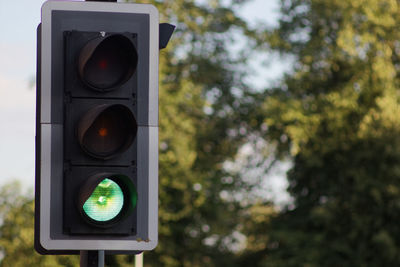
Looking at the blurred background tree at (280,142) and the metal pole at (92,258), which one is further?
the blurred background tree at (280,142)

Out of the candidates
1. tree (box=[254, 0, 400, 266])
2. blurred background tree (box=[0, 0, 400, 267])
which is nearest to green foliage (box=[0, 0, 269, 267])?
blurred background tree (box=[0, 0, 400, 267])

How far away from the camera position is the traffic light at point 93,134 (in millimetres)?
4410

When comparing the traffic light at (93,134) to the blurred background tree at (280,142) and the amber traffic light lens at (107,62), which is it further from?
the blurred background tree at (280,142)

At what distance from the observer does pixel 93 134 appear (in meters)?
4.44

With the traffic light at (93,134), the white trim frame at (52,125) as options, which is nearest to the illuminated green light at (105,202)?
the traffic light at (93,134)

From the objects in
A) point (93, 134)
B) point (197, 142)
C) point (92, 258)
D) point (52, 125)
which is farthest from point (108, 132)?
point (197, 142)

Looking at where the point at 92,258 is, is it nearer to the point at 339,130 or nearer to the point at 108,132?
the point at 108,132

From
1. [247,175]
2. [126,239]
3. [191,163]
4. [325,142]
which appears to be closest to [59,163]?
[126,239]

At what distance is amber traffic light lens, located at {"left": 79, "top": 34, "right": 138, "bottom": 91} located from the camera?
14.6 feet

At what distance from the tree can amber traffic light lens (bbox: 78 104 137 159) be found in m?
21.0

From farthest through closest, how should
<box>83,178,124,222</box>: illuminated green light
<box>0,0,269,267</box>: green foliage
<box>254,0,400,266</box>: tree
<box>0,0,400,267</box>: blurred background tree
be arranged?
<box>254,0,400,266</box>: tree, <box>0,0,400,267</box>: blurred background tree, <box>0,0,269,267</box>: green foliage, <box>83,178,124,222</box>: illuminated green light

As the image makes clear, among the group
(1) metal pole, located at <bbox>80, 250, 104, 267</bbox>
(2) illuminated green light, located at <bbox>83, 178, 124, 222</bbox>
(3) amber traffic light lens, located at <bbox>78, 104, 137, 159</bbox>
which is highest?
(3) amber traffic light lens, located at <bbox>78, 104, 137, 159</bbox>

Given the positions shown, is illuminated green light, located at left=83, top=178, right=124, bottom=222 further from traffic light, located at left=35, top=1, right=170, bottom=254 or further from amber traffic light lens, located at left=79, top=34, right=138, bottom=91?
amber traffic light lens, located at left=79, top=34, right=138, bottom=91

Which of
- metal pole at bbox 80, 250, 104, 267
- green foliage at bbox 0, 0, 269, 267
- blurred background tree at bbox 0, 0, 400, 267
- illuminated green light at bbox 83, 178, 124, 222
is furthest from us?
blurred background tree at bbox 0, 0, 400, 267
